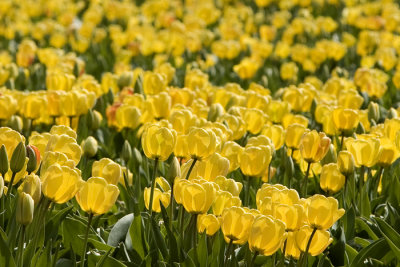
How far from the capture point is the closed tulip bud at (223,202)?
211 centimetres

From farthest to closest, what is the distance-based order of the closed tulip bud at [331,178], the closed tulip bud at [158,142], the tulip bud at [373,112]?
1. the tulip bud at [373,112]
2. the closed tulip bud at [331,178]
3. the closed tulip bud at [158,142]

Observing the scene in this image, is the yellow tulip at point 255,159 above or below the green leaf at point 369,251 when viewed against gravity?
above

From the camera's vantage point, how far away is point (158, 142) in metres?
2.34

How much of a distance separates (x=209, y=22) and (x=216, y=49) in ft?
6.57

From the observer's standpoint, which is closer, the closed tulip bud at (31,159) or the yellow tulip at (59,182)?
the yellow tulip at (59,182)

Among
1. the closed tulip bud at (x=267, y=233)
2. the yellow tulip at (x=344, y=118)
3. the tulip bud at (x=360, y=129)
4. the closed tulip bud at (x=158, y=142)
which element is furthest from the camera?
the tulip bud at (x=360, y=129)

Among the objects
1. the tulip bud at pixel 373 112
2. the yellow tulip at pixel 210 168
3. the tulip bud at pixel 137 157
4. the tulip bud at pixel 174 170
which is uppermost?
the tulip bud at pixel 174 170

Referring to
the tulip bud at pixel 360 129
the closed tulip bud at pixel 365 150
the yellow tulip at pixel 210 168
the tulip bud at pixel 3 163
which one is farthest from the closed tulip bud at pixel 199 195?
the tulip bud at pixel 360 129

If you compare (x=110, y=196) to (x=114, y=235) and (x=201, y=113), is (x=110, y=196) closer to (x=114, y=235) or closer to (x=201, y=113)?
(x=114, y=235)

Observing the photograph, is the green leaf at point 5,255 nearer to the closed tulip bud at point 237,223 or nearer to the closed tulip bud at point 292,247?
the closed tulip bud at point 237,223

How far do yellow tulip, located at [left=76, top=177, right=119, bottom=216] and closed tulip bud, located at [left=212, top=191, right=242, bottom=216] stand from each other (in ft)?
1.02

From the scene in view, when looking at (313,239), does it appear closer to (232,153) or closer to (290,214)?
(290,214)

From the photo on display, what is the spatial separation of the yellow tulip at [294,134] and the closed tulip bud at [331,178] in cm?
49

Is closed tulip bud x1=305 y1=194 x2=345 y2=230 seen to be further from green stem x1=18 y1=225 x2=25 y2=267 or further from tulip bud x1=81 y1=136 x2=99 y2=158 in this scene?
tulip bud x1=81 y1=136 x2=99 y2=158
